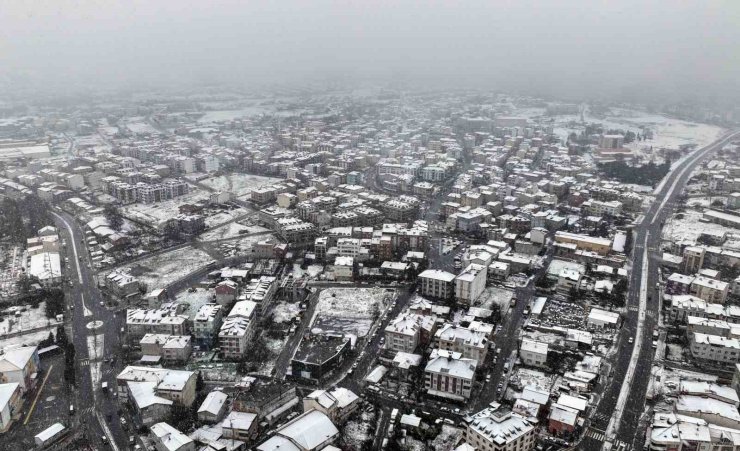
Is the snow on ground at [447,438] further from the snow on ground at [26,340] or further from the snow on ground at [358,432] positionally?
the snow on ground at [26,340]

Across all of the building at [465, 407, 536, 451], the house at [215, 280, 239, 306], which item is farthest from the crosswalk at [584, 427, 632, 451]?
the house at [215, 280, 239, 306]

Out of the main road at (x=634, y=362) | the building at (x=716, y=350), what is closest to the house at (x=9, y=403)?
the main road at (x=634, y=362)

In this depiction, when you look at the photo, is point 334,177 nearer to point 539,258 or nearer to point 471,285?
point 539,258

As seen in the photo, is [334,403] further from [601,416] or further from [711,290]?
[711,290]

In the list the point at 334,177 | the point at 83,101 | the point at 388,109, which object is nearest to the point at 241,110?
the point at 388,109

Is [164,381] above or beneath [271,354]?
above

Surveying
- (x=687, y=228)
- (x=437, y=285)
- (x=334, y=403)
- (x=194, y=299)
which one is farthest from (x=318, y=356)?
(x=687, y=228)

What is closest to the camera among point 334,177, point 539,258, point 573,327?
point 573,327
